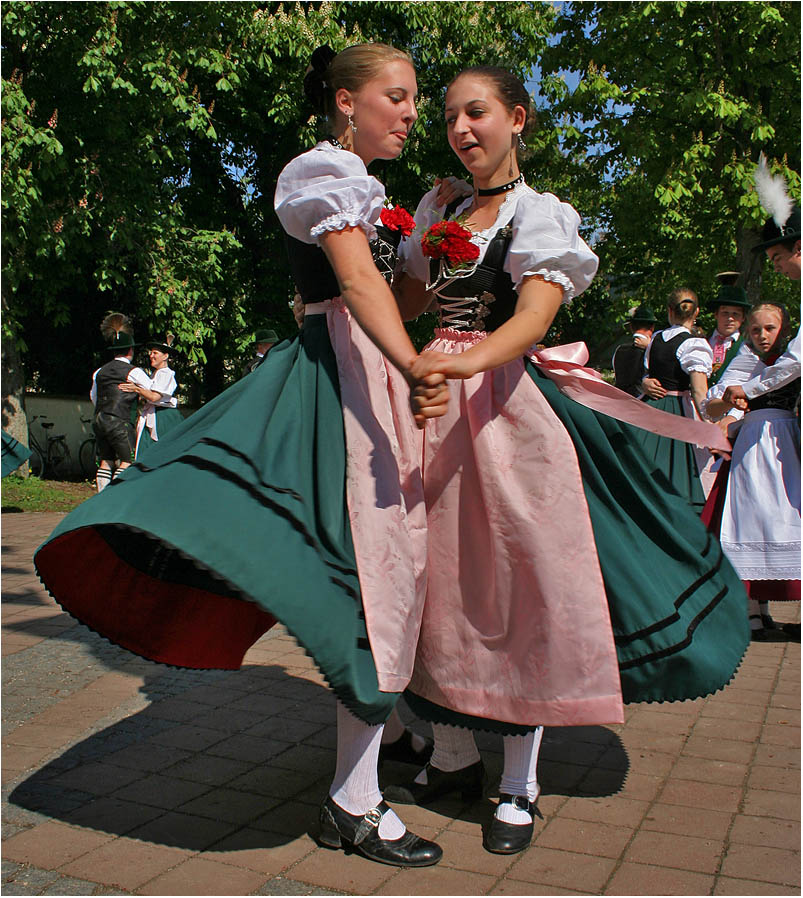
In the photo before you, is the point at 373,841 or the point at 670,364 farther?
the point at 670,364

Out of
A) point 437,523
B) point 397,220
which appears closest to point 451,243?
point 397,220

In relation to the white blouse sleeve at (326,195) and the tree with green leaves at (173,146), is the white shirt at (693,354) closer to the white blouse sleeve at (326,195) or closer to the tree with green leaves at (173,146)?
the white blouse sleeve at (326,195)

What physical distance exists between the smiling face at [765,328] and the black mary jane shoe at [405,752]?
3165 millimetres

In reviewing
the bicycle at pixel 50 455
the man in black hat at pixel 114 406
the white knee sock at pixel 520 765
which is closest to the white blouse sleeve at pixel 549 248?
the white knee sock at pixel 520 765

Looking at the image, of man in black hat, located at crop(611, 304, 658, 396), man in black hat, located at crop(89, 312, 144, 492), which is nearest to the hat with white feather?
man in black hat, located at crop(611, 304, 658, 396)

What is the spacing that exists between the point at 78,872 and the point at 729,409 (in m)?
4.16

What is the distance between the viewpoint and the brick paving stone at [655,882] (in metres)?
2.52

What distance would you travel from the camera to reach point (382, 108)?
2.73m

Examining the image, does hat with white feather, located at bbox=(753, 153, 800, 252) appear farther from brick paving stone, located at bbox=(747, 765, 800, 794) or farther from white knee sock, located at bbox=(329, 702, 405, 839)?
white knee sock, located at bbox=(329, 702, 405, 839)

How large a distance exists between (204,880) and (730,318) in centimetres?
580

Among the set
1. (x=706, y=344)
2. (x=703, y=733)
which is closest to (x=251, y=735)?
(x=703, y=733)

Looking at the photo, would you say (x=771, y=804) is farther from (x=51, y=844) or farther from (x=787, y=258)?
(x=787, y=258)

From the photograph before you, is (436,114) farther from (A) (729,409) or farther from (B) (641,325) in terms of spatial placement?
(A) (729,409)

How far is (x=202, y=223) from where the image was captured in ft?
50.7
